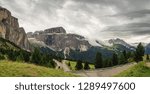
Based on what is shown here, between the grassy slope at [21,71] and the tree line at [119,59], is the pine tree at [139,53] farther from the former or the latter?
the grassy slope at [21,71]

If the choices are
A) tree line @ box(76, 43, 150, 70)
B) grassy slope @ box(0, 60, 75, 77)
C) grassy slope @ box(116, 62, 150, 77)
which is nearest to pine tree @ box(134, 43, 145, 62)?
tree line @ box(76, 43, 150, 70)

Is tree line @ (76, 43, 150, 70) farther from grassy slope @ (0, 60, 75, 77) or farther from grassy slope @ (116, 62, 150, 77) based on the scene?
grassy slope @ (0, 60, 75, 77)

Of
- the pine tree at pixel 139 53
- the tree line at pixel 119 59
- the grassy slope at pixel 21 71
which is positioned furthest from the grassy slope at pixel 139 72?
the pine tree at pixel 139 53

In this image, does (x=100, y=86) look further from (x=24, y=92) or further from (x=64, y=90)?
(x=24, y=92)

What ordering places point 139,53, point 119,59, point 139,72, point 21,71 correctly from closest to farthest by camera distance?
point 21,71 < point 139,72 < point 139,53 < point 119,59

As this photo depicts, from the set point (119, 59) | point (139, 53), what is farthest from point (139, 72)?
point (119, 59)

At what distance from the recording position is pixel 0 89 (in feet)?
51.0

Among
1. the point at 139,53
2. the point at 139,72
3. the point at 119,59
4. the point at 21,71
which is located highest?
the point at 139,53

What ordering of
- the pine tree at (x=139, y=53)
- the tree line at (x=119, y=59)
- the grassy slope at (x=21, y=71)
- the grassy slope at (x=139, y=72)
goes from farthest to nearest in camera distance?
1. the tree line at (x=119, y=59)
2. the pine tree at (x=139, y=53)
3. the grassy slope at (x=139, y=72)
4. the grassy slope at (x=21, y=71)

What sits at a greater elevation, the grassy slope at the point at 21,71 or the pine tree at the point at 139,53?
the pine tree at the point at 139,53

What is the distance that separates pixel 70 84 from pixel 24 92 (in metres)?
2.05

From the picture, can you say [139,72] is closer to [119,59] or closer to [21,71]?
[21,71]

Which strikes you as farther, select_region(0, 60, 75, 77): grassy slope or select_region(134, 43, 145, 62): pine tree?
select_region(134, 43, 145, 62): pine tree

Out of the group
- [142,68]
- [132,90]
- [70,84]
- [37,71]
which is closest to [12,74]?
[37,71]
